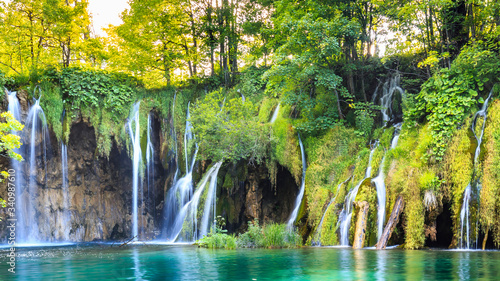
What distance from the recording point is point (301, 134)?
16547 millimetres

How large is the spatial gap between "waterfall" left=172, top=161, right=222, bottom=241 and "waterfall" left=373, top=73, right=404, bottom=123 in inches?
294

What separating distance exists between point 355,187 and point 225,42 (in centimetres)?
1375

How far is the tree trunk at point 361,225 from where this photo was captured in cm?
1172

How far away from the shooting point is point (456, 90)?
1302 cm

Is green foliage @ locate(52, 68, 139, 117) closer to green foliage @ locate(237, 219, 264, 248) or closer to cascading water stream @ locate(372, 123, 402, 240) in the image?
green foliage @ locate(237, 219, 264, 248)

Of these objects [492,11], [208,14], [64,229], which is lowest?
[64,229]

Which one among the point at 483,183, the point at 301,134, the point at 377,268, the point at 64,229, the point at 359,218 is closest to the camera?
the point at 377,268

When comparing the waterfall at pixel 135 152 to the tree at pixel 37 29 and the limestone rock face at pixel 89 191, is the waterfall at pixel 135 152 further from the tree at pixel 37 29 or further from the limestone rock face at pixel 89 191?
the tree at pixel 37 29

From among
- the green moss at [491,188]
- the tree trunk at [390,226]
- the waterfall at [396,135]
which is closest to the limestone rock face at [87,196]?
the waterfall at [396,135]

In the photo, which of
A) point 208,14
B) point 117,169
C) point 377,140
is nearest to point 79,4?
point 208,14

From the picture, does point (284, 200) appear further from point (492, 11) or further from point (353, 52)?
point (492, 11)

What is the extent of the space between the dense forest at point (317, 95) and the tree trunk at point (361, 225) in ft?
0.42

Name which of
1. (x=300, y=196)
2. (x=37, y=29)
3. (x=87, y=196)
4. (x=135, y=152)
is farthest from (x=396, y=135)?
(x=37, y=29)

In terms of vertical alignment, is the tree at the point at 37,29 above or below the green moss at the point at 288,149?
above
